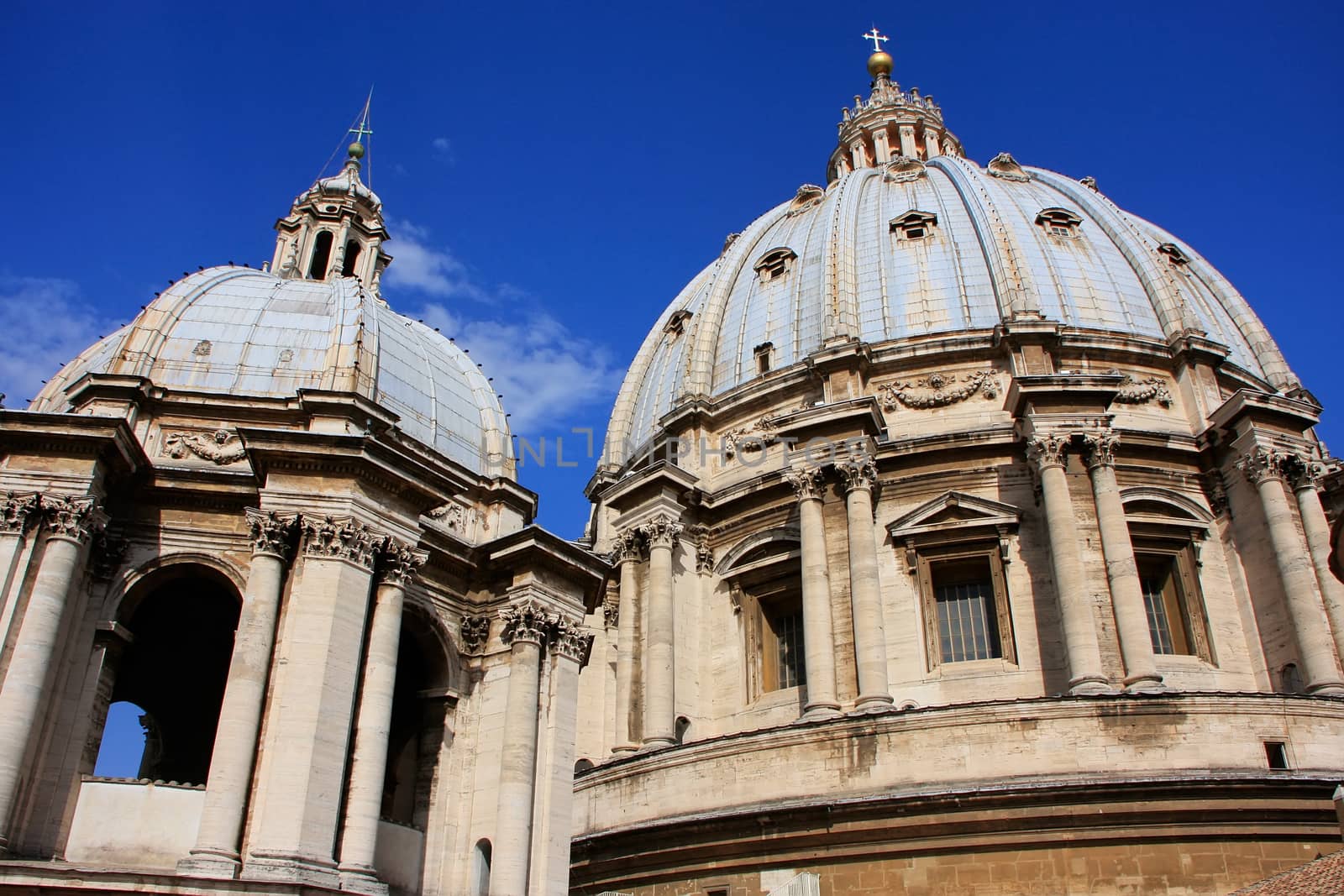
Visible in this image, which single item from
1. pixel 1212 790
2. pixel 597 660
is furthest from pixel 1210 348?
pixel 597 660

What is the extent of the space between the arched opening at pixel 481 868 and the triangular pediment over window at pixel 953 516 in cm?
1459

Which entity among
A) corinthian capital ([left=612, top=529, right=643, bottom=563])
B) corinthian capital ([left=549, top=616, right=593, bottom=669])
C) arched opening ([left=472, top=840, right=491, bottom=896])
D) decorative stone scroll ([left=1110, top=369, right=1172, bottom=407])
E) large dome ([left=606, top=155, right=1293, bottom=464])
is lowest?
arched opening ([left=472, top=840, right=491, bottom=896])

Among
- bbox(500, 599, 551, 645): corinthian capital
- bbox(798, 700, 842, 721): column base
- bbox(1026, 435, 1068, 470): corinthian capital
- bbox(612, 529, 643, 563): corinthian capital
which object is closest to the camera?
bbox(500, 599, 551, 645): corinthian capital

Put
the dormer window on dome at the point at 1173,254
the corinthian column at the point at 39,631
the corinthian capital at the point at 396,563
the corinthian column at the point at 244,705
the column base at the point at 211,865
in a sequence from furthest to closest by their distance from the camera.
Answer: the dormer window on dome at the point at 1173,254 < the corinthian capital at the point at 396,563 < the corinthian column at the point at 39,631 < the corinthian column at the point at 244,705 < the column base at the point at 211,865

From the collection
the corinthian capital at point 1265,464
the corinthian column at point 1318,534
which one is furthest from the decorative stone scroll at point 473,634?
the corinthian capital at point 1265,464

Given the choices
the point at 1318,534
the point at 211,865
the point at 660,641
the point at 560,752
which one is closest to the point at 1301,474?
the point at 1318,534

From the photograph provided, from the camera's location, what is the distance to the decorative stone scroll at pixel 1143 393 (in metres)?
32.3

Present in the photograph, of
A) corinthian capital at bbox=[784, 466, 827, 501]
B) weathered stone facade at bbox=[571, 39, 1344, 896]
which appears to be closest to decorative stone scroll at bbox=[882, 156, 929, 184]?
weathered stone facade at bbox=[571, 39, 1344, 896]

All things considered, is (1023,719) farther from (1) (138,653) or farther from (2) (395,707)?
(1) (138,653)

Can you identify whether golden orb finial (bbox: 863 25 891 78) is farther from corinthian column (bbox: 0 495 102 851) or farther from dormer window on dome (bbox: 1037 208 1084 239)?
corinthian column (bbox: 0 495 102 851)

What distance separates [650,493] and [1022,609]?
34.6 ft

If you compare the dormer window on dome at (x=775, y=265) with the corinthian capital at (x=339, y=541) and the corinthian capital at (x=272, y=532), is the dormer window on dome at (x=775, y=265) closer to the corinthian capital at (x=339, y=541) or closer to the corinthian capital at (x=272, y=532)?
the corinthian capital at (x=339, y=541)

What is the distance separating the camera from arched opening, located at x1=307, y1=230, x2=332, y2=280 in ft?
93.0

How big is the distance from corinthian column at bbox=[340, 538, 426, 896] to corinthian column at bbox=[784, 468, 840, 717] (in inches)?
452
